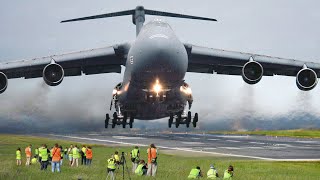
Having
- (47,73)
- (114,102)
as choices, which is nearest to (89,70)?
(114,102)

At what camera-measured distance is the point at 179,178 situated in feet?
60.4

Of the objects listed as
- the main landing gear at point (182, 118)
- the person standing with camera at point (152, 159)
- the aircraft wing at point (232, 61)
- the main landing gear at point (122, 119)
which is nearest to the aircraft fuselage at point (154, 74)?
the main landing gear at point (122, 119)

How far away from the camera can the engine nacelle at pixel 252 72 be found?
22.8 metres

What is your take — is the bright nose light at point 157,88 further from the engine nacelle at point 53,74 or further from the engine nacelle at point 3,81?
the engine nacelle at point 3,81

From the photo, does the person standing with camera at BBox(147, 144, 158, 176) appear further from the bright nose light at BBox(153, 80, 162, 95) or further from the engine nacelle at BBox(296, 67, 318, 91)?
the engine nacelle at BBox(296, 67, 318, 91)

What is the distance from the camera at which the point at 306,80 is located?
77.4ft

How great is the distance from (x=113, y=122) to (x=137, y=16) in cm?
680

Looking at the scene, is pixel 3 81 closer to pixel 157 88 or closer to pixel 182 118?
pixel 157 88

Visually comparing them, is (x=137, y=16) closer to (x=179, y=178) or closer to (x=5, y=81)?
(x=5, y=81)

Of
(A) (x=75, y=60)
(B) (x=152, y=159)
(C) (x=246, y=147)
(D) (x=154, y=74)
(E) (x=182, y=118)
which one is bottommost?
(B) (x=152, y=159)

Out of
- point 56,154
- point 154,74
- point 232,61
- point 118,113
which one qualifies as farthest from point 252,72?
point 56,154

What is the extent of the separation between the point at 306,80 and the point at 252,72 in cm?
297

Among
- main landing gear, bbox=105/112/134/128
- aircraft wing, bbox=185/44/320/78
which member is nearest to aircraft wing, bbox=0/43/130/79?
main landing gear, bbox=105/112/134/128

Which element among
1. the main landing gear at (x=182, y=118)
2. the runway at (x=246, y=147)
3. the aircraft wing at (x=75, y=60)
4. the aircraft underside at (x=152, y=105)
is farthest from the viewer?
the runway at (x=246, y=147)
